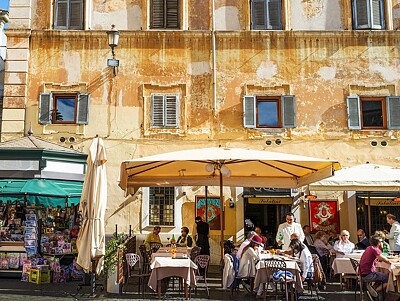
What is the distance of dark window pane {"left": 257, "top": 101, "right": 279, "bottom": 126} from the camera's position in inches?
615

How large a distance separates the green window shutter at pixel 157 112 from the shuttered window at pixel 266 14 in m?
3.96

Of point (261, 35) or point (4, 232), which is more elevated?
point (261, 35)

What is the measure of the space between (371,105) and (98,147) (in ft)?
31.0

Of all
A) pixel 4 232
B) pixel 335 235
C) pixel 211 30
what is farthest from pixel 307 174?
pixel 4 232

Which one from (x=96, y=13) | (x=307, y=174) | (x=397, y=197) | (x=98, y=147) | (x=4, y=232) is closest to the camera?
(x=98, y=147)

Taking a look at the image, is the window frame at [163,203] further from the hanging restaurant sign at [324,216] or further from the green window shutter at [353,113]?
the green window shutter at [353,113]

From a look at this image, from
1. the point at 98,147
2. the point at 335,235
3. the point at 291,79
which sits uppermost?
the point at 291,79

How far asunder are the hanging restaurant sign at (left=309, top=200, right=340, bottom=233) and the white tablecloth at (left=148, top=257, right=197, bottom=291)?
665cm

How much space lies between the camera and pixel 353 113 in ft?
50.8

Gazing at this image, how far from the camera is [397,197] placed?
1502 centimetres

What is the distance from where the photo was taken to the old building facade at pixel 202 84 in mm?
15383

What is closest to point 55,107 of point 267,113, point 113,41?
point 113,41

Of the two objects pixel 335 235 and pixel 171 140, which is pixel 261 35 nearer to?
pixel 171 140

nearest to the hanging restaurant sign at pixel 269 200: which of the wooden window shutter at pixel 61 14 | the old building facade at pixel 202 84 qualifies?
the old building facade at pixel 202 84
